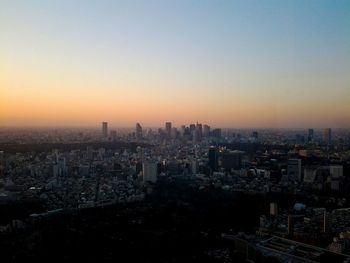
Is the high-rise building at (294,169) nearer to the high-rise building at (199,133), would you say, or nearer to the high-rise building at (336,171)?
the high-rise building at (336,171)

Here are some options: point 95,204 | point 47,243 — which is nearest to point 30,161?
point 95,204

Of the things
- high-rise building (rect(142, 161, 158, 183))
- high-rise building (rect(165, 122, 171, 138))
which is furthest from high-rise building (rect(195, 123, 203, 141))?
high-rise building (rect(142, 161, 158, 183))

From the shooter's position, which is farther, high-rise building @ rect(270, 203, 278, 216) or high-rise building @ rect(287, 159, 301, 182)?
high-rise building @ rect(287, 159, 301, 182)

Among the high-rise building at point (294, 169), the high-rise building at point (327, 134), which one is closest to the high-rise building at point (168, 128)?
the high-rise building at point (294, 169)

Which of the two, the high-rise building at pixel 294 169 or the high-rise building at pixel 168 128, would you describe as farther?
the high-rise building at pixel 168 128

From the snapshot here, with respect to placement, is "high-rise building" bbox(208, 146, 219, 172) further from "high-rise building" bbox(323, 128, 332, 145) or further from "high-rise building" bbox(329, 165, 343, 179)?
"high-rise building" bbox(323, 128, 332, 145)

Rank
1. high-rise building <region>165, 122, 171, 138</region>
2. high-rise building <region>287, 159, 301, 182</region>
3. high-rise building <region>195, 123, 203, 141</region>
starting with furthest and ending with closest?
1. high-rise building <region>195, 123, 203, 141</region>
2. high-rise building <region>165, 122, 171, 138</region>
3. high-rise building <region>287, 159, 301, 182</region>
